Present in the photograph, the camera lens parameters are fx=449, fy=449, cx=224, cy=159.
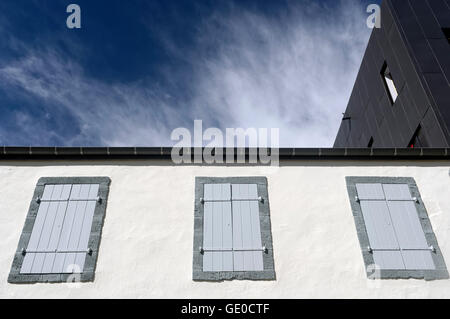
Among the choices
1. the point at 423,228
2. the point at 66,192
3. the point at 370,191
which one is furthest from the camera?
the point at 370,191

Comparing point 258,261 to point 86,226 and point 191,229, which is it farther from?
point 86,226

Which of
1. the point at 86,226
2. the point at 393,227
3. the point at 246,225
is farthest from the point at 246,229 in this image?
the point at 86,226

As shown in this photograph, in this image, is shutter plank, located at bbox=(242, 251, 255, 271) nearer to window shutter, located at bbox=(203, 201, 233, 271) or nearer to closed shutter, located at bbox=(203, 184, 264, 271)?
closed shutter, located at bbox=(203, 184, 264, 271)

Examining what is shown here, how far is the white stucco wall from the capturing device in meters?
7.33

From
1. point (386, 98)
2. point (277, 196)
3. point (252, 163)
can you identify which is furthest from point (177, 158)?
point (386, 98)

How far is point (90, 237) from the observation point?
7820mm

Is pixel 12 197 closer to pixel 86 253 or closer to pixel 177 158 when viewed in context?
pixel 86 253

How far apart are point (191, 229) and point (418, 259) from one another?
393 centimetres

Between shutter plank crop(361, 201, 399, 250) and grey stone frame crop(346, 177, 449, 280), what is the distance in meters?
0.10

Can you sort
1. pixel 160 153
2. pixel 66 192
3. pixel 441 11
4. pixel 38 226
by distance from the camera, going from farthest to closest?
pixel 441 11 < pixel 160 153 < pixel 66 192 < pixel 38 226

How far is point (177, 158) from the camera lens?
8977 mm

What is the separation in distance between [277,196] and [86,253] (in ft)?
11.7

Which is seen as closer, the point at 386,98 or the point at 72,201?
the point at 72,201
